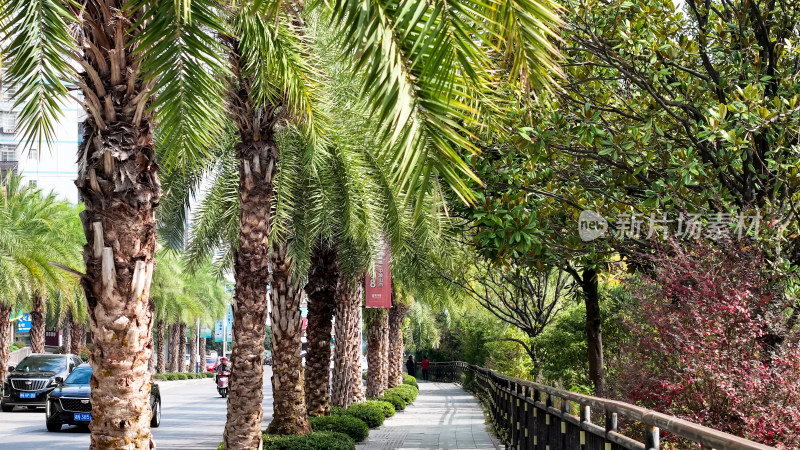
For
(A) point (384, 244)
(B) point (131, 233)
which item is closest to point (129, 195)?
(B) point (131, 233)

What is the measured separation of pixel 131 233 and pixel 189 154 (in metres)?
1.10

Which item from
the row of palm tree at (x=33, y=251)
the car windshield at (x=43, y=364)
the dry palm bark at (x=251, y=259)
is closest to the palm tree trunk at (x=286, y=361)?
the dry palm bark at (x=251, y=259)

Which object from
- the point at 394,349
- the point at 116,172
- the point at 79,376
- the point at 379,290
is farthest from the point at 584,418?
the point at 394,349

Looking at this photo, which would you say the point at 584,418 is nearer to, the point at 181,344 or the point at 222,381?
the point at 222,381

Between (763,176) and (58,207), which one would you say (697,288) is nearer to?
(763,176)

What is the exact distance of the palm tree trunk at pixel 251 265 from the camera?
10.8 meters

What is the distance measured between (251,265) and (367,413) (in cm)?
937

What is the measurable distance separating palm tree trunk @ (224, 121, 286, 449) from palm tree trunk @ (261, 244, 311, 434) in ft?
8.98

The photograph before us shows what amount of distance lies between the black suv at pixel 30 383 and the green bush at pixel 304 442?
607 inches

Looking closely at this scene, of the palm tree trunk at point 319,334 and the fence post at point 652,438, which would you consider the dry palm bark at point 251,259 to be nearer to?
the palm tree trunk at point 319,334

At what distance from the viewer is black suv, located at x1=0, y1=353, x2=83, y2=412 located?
2652cm

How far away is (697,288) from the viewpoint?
27.4 ft

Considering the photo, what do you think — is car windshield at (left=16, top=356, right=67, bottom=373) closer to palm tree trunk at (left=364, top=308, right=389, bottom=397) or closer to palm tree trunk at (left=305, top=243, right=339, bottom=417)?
palm tree trunk at (left=364, top=308, right=389, bottom=397)

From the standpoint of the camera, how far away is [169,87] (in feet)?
21.5
